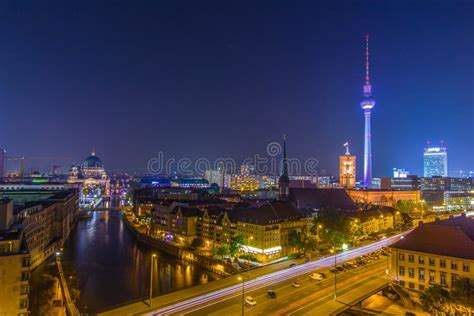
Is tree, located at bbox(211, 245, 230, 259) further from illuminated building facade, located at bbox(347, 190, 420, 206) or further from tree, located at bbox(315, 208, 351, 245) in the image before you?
illuminated building facade, located at bbox(347, 190, 420, 206)

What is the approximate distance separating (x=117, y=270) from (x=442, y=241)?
31721 mm

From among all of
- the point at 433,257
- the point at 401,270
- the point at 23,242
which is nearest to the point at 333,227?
the point at 401,270

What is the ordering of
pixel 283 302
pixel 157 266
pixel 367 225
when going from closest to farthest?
pixel 283 302 < pixel 157 266 < pixel 367 225

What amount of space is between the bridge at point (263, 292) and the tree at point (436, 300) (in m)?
3.63

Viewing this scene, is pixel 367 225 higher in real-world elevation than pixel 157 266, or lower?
higher

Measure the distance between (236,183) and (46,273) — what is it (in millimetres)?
145297

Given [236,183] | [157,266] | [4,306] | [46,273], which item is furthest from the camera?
[236,183]

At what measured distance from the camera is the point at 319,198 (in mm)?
63531

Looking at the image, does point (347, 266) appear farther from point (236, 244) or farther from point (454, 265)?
point (236, 244)

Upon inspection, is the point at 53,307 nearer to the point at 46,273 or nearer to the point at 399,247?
the point at 46,273

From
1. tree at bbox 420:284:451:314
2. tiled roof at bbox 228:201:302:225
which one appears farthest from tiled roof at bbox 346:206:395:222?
tree at bbox 420:284:451:314

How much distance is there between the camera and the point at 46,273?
118 feet

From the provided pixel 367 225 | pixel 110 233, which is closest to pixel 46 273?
pixel 110 233

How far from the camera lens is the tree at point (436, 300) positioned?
20.2m
